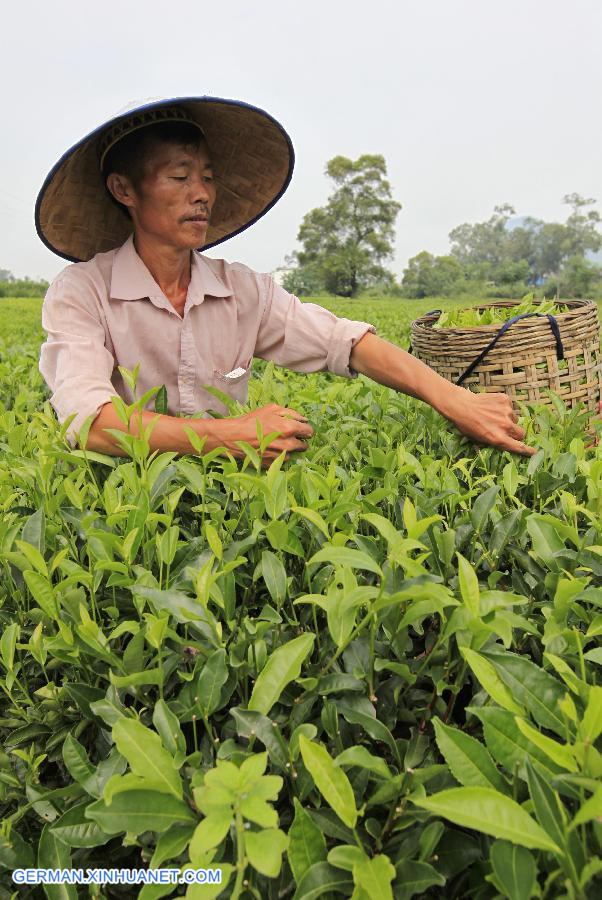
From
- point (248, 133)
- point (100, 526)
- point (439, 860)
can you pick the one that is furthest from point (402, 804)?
point (248, 133)

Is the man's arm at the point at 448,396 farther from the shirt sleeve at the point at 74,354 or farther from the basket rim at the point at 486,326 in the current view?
Answer: the shirt sleeve at the point at 74,354

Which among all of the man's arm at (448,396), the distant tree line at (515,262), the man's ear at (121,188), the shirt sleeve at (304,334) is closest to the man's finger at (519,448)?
the man's arm at (448,396)

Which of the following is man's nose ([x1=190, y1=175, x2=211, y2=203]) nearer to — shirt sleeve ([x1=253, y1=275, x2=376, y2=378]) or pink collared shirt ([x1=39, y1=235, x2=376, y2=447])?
pink collared shirt ([x1=39, y1=235, x2=376, y2=447])

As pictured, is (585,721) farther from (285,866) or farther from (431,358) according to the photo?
(431,358)

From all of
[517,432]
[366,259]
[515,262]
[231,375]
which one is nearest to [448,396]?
[517,432]

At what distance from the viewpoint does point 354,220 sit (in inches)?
1951

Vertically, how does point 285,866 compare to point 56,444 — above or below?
below

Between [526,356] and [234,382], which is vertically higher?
[526,356]

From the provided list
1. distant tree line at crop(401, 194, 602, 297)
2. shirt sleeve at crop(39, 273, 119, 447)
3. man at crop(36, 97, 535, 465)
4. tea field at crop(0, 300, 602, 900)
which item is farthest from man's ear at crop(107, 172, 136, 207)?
distant tree line at crop(401, 194, 602, 297)

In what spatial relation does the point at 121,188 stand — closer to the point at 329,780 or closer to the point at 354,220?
the point at 329,780

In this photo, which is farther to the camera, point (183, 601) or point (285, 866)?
point (183, 601)

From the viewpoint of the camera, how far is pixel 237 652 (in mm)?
880

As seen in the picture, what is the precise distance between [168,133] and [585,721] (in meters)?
2.05

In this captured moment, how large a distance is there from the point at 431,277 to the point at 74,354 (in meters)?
54.5
